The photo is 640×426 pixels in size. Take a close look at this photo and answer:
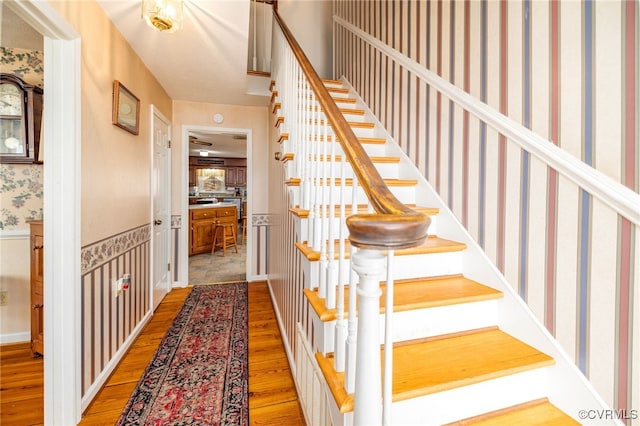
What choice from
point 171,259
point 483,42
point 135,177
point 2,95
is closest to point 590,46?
point 483,42

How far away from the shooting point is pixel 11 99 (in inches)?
85.6

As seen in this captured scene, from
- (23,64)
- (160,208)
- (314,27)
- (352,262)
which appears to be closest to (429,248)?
(352,262)

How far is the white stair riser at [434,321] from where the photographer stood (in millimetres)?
1114

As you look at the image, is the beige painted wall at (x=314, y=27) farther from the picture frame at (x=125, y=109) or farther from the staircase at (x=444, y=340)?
the staircase at (x=444, y=340)

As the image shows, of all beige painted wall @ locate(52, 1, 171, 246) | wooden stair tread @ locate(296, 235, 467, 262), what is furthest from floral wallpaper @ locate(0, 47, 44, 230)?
wooden stair tread @ locate(296, 235, 467, 262)

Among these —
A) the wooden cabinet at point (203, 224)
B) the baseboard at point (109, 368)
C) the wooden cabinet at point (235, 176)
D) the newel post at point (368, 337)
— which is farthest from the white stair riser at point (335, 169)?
the wooden cabinet at point (235, 176)

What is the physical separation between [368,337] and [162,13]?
183 centimetres

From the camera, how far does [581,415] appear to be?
38.6 inches

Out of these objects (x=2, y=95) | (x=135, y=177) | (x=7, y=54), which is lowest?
(x=135, y=177)

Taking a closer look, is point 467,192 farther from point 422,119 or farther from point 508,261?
point 422,119

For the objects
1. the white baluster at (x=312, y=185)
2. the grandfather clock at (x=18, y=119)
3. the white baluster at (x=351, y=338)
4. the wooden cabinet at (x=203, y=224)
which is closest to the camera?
the white baluster at (x=351, y=338)

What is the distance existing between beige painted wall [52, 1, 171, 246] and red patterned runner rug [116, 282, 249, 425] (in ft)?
3.19

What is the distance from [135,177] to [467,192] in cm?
247

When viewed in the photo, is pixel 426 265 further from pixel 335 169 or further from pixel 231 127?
pixel 231 127
